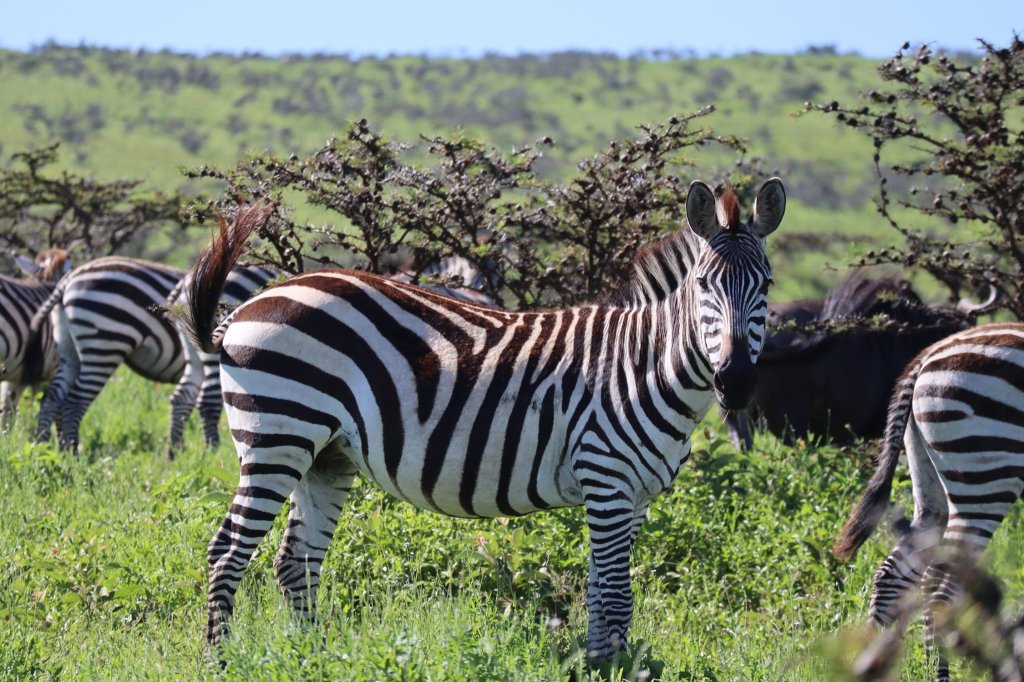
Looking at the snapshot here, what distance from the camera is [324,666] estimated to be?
3943 mm

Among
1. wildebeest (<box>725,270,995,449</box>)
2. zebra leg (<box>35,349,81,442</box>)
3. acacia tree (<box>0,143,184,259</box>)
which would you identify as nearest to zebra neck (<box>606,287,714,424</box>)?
wildebeest (<box>725,270,995,449</box>)

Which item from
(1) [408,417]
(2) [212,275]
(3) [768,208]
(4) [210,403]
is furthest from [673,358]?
(4) [210,403]

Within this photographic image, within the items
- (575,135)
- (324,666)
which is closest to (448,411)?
(324,666)

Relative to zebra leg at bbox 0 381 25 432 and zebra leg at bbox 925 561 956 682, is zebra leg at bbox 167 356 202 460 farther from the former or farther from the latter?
zebra leg at bbox 925 561 956 682

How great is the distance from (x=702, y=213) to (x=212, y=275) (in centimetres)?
227

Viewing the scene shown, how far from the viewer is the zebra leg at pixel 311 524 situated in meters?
5.29

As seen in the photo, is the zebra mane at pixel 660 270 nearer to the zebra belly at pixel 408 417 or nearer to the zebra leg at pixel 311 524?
the zebra belly at pixel 408 417

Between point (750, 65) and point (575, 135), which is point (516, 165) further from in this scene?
point (750, 65)

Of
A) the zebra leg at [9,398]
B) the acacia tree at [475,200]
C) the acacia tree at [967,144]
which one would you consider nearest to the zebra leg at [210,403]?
the zebra leg at [9,398]

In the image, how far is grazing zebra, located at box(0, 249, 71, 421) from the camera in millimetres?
10383

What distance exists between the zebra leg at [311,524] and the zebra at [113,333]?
14.9ft

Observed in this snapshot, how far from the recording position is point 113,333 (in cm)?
997

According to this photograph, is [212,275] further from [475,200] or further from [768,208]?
[768,208]

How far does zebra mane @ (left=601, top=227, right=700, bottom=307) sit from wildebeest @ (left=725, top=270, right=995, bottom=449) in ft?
13.0
